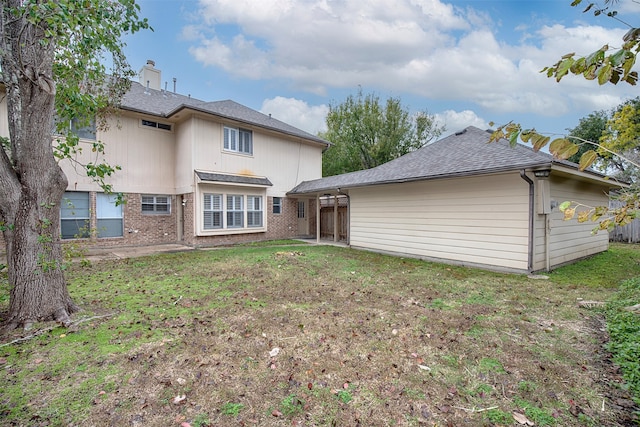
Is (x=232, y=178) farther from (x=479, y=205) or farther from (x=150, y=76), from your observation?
(x=479, y=205)

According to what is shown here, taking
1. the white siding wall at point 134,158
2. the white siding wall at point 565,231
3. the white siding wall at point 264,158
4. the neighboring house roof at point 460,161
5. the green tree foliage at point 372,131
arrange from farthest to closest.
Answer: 1. the green tree foliage at point 372,131
2. the white siding wall at point 264,158
3. the white siding wall at point 134,158
4. the white siding wall at point 565,231
5. the neighboring house roof at point 460,161

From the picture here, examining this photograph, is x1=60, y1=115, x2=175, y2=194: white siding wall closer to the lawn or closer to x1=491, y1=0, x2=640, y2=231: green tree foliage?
the lawn

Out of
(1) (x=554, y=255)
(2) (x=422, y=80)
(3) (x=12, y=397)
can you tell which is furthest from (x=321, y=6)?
(3) (x=12, y=397)

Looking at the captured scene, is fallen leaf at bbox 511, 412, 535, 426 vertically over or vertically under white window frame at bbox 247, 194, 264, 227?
under

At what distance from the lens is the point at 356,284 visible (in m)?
6.32

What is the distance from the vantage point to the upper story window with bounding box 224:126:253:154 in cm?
1311

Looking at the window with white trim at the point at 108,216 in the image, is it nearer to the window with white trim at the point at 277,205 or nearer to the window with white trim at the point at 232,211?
the window with white trim at the point at 232,211

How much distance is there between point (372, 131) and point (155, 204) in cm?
1886

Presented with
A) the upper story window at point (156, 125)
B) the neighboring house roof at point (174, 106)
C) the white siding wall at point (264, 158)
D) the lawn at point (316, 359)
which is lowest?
the lawn at point (316, 359)

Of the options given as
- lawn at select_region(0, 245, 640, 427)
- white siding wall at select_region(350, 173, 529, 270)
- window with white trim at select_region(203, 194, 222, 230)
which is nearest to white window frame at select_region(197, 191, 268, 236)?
window with white trim at select_region(203, 194, 222, 230)

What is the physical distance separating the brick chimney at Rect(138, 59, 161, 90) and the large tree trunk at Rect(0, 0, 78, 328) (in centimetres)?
1260

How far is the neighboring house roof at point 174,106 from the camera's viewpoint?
38.3 ft

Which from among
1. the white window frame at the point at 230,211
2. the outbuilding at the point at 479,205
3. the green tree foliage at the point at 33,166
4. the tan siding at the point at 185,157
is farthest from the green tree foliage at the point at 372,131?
the green tree foliage at the point at 33,166

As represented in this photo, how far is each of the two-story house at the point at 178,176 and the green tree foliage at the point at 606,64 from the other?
11828 millimetres
